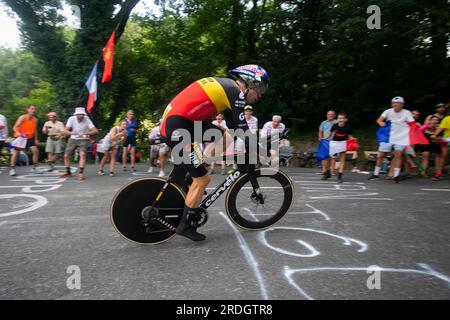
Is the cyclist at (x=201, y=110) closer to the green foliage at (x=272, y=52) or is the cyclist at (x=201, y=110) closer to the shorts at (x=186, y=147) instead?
the shorts at (x=186, y=147)

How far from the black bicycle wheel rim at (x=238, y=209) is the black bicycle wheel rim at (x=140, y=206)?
61 centimetres

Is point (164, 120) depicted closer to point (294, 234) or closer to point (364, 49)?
point (294, 234)

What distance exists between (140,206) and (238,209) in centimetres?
117

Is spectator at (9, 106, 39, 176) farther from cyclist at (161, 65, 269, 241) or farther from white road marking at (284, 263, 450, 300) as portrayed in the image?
white road marking at (284, 263, 450, 300)

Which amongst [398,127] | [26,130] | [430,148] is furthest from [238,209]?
[26,130]

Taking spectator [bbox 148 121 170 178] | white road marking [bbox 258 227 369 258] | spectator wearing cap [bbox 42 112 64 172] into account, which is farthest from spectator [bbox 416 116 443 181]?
spectator wearing cap [bbox 42 112 64 172]

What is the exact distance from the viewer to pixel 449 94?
1444 cm

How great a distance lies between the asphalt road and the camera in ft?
9.20

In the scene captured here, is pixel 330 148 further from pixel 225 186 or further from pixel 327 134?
pixel 225 186

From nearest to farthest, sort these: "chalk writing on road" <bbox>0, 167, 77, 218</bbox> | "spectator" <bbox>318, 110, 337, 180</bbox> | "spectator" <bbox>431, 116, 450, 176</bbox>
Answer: "chalk writing on road" <bbox>0, 167, 77, 218</bbox> → "spectator" <bbox>431, 116, 450, 176</bbox> → "spectator" <bbox>318, 110, 337, 180</bbox>

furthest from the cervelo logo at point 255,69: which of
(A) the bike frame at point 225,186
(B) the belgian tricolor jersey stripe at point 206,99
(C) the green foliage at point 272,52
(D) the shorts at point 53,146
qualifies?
(C) the green foliage at point 272,52

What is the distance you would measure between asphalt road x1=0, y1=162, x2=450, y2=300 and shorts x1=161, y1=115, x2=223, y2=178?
87cm
